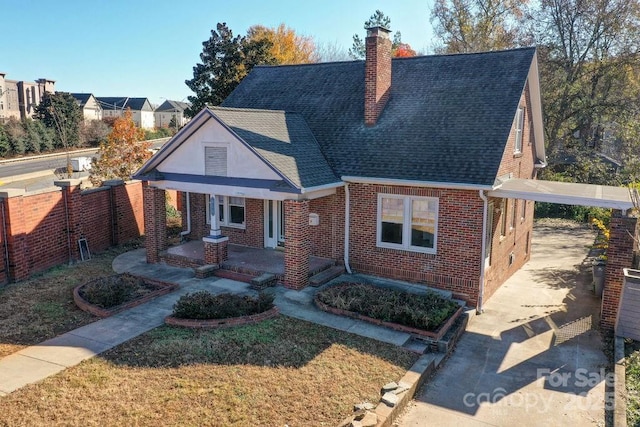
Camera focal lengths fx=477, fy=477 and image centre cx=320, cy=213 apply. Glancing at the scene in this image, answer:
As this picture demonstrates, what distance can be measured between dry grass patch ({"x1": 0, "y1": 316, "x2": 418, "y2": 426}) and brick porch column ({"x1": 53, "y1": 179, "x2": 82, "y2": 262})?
7090 mm

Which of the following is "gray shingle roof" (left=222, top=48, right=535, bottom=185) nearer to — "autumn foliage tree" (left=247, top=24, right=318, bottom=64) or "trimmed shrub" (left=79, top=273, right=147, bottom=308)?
"trimmed shrub" (left=79, top=273, right=147, bottom=308)

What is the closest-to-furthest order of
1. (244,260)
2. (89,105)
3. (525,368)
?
(525,368)
(244,260)
(89,105)

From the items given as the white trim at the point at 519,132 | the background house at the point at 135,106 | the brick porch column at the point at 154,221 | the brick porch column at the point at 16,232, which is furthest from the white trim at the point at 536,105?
the background house at the point at 135,106

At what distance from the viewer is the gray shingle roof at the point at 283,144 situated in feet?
41.4

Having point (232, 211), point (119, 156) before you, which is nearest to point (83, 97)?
point (119, 156)

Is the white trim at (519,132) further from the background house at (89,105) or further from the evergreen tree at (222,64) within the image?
the background house at (89,105)

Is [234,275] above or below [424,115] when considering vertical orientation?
below

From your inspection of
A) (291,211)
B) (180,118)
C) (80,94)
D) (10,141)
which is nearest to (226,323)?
(291,211)

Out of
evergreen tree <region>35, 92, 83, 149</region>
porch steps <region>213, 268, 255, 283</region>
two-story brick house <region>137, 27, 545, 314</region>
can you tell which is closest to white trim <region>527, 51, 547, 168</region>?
two-story brick house <region>137, 27, 545, 314</region>

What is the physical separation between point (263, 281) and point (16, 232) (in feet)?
22.8

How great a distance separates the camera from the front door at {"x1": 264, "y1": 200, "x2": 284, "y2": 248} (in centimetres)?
1579

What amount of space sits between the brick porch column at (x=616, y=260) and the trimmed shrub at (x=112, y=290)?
1177cm

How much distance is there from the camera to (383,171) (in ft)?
43.5

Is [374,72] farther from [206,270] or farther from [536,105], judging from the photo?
[206,270]
